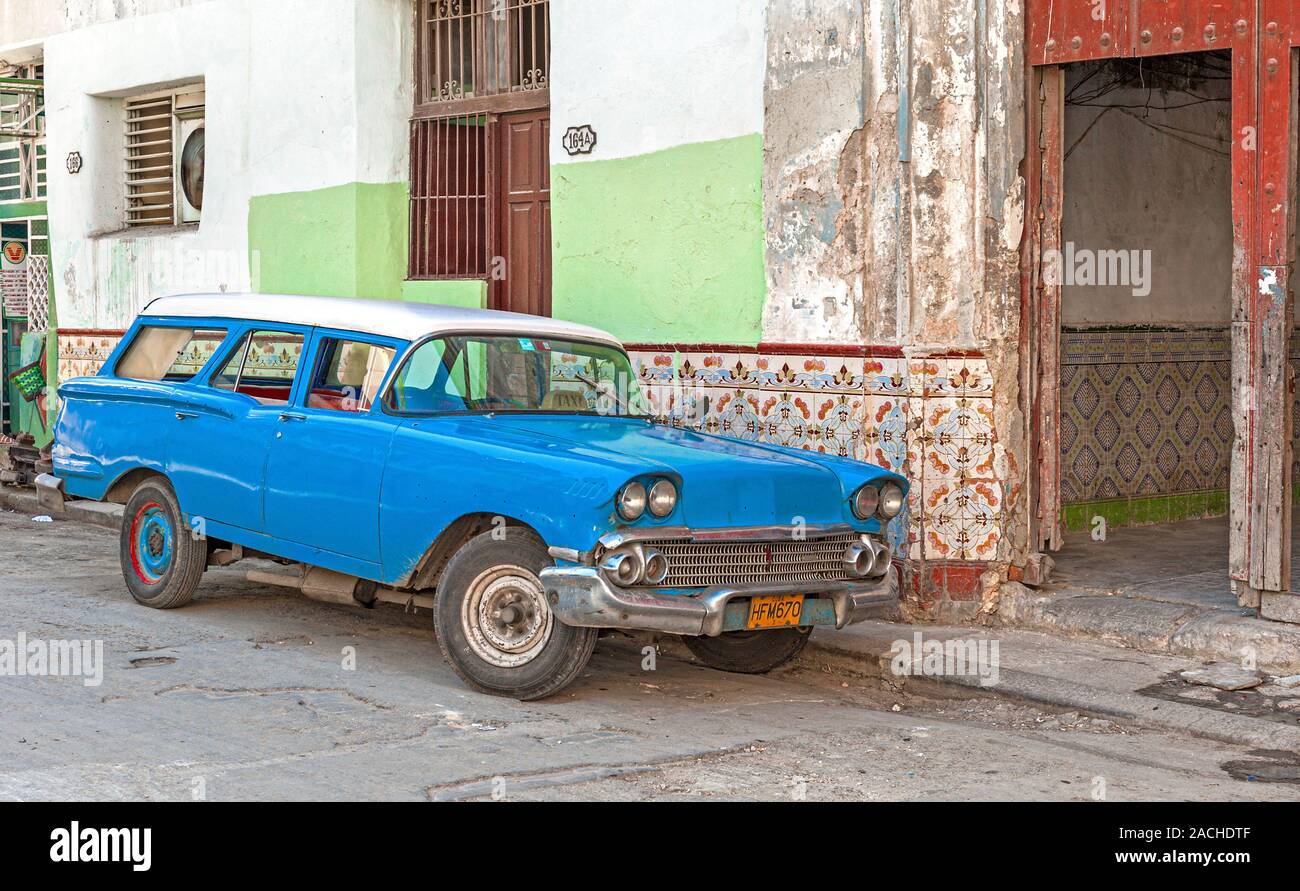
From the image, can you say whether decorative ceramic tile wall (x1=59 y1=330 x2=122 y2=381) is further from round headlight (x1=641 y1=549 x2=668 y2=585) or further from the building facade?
round headlight (x1=641 y1=549 x2=668 y2=585)

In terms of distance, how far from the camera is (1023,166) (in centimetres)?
859

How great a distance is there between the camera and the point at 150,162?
588 inches

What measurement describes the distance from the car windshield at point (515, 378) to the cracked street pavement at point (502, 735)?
4.01ft

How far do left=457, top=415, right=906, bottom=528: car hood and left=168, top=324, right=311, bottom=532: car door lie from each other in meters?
1.27

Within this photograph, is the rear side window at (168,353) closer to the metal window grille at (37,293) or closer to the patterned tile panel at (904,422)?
the patterned tile panel at (904,422)

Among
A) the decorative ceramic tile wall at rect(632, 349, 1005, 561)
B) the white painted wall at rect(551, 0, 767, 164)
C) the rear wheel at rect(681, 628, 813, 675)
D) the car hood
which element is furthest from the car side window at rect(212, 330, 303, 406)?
the white painted wall at rect(551, 0, 767, 164)

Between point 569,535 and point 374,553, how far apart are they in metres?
1.24

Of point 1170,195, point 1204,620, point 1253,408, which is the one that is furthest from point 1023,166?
point 1170,195

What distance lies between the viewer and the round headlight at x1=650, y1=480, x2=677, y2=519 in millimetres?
6496

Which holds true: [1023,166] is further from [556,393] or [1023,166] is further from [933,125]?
[556,393]

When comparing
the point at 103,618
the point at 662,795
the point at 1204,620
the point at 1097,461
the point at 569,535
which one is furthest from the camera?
the point at 1097,461

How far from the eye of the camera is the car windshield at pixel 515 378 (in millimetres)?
7535

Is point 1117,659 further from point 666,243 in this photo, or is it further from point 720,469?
point 666,243

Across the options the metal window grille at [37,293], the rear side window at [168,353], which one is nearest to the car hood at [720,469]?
the rear side window at [168,353]
